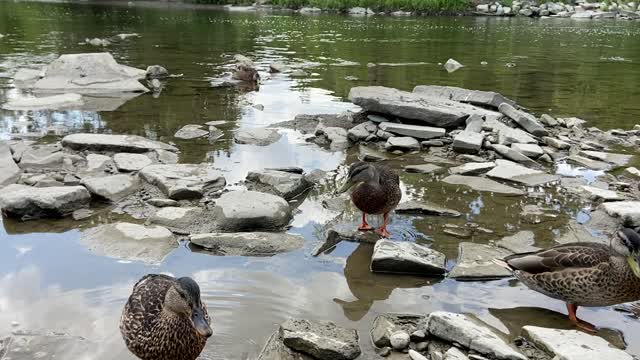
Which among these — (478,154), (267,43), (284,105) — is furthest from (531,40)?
(478,154)

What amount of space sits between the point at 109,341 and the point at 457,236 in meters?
3.46

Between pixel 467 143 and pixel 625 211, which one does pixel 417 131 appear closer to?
pixel 467 143

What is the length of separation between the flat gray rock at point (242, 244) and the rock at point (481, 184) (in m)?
2.75

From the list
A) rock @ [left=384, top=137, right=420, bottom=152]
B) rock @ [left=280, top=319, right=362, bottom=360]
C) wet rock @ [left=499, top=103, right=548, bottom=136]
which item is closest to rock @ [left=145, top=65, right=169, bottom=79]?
rock @ [left=384, top=137, right=420, bottom=152]

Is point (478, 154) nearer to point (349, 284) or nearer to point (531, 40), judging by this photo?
point (349, 284)

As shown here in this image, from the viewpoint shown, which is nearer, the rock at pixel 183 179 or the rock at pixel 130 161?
the rock at pixel 183 179

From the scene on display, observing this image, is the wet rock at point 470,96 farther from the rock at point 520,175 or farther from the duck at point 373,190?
the duck at point 373,190

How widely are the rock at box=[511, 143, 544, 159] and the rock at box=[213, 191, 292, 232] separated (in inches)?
158

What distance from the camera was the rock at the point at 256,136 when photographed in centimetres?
903

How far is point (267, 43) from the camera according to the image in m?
23.7

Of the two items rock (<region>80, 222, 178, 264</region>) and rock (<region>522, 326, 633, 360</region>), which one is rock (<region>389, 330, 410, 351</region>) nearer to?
rock (<region>522, 326, 633, 360</region>)

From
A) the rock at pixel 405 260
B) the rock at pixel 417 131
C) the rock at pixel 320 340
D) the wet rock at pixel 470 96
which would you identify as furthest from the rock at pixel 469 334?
the wet rock at pixel 470 96

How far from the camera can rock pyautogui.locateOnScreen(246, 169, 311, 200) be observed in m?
6.77

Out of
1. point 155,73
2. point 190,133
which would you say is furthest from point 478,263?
point 155,73
